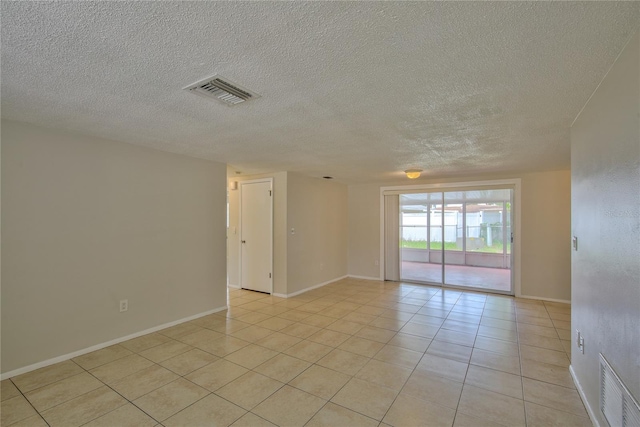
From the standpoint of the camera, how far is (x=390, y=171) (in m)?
5.03

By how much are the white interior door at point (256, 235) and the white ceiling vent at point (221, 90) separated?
3.30 meters

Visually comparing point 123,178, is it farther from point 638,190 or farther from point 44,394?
point 638,190

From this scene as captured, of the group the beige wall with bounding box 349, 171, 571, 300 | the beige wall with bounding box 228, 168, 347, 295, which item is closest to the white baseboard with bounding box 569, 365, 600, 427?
the beige wall with bounding box 349, 171, 571, 300

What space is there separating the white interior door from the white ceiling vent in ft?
10.8

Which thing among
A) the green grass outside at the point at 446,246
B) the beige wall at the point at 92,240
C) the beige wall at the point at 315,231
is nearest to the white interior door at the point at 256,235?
the beige wall at the point at 315,231

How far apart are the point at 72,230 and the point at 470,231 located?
7218mm

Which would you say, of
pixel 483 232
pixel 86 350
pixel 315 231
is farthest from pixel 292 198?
pixel 483 232

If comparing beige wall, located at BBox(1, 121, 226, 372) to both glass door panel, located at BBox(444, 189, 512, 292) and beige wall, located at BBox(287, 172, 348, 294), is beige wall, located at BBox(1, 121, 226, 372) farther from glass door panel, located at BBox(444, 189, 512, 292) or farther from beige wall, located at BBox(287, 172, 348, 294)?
glass door panel, located at BBox(444, 189, 512, 292)

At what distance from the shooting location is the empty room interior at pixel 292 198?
1.37 meters

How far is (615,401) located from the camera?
1593 millimetres

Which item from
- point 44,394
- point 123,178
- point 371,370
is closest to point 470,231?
point 371,370

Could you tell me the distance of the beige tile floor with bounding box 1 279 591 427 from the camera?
2.07m

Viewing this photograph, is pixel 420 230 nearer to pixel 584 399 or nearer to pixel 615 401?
pixel 584 399

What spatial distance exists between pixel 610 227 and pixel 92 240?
4.25 m
